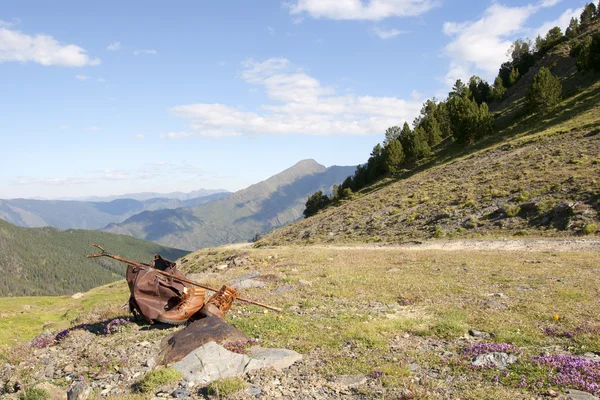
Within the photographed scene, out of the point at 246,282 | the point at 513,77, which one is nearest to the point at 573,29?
the point at 513,77

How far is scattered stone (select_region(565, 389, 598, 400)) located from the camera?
7.05 meters

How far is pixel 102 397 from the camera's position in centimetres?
825

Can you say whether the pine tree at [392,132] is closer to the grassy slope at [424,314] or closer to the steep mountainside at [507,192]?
A: the steep mountainside at [507,192]

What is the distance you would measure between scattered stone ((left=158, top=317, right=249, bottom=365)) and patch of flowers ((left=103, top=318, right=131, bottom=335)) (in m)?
3.03

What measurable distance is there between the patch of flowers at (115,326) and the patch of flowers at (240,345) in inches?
194

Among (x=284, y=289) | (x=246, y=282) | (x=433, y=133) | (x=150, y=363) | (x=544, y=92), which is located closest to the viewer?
(x=150, y=363)

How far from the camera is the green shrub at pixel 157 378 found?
852cm

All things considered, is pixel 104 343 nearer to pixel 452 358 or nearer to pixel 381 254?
pixel 452 358

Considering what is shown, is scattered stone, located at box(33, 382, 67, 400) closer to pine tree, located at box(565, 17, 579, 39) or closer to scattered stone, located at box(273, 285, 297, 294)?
scattered stone, located at box(273, 285, 297, 294)

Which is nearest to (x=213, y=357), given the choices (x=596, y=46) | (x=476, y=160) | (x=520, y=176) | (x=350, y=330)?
(x=350, y=330)

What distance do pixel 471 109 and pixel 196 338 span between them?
3334 inches

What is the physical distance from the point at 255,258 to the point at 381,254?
11.0 m

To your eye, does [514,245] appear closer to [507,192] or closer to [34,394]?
[507,192]

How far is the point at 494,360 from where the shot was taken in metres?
9.13
